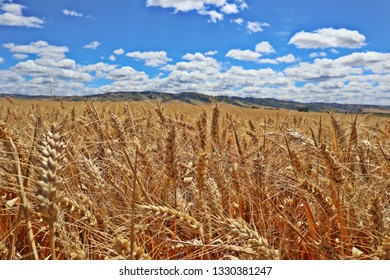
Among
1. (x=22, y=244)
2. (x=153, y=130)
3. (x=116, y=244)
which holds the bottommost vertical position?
(x=22, y=244)

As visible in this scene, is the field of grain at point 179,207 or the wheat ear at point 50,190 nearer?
the wheat ear at point 50,190

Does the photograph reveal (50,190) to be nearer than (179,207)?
Yes

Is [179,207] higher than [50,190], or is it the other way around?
[50,190]

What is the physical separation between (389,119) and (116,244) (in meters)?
7.05

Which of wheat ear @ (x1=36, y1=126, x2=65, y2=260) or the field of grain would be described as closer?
wheat ear @ (x1=36, y1=126, x2=65, y2=260)

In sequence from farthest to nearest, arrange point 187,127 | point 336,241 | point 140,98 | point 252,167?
point 140,98 → point 187,127 → point 252,167 → point 336,241

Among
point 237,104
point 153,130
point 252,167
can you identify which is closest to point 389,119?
point 237,104

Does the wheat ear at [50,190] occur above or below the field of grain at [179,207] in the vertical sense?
above

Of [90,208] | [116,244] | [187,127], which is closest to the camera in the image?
[116,244]

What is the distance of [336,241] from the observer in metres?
1.42

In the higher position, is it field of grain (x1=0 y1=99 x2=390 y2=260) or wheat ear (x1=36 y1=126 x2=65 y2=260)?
wheat ear (x1=36 y1=126 x2=65 y2=260)
